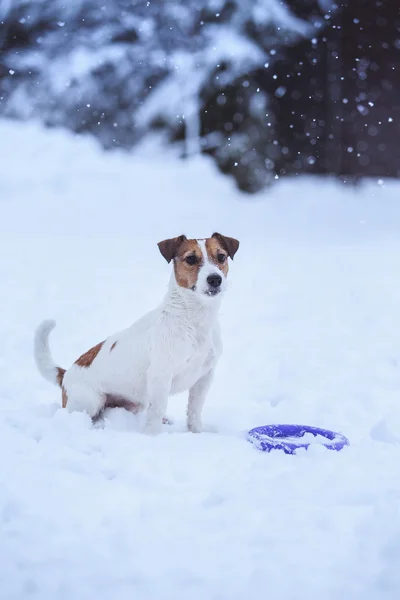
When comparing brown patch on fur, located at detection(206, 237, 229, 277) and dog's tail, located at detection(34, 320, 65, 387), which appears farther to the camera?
dog's tail, located at detection(34, 320, 65, 387)

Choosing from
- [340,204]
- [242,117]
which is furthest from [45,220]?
[340,204]

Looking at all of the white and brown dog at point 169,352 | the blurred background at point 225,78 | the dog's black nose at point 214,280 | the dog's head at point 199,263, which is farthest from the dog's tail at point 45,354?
the blurred background at point 225,78

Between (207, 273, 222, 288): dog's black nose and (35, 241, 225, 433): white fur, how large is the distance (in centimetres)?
2

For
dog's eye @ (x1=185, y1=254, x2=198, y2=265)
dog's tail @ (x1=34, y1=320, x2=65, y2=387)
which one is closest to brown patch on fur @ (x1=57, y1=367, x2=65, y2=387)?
dog's tail @ (x1=34, y1=320, x2=65, y2=387)

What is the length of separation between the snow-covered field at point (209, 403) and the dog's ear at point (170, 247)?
933 millimetres

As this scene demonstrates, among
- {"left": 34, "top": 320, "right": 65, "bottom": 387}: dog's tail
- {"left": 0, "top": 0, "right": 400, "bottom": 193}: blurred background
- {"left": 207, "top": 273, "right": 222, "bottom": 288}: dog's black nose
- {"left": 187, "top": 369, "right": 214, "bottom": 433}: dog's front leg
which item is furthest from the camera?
{"left": 0, "top": 0, "right": 400, "bottom": 193}: blurred background

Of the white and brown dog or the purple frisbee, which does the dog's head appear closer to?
the white and brown dog

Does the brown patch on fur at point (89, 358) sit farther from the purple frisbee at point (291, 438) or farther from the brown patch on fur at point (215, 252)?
the purple frisbee at point (291, 438)

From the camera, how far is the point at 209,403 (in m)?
4.20

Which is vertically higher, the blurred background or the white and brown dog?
the blurred background

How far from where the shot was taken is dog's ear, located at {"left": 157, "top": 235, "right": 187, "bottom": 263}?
128 inches

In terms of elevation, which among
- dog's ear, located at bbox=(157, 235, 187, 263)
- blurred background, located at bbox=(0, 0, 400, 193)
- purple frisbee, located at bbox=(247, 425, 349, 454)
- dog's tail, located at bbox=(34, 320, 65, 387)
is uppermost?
blurred background, located at bbox=(0, 0, 400, 193)

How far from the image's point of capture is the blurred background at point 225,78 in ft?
34.7

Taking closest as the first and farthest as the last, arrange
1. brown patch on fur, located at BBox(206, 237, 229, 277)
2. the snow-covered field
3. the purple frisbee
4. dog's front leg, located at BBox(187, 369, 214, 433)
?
the snow-covered field → the purple frisbee → brown patch on fur, located at BBox(206, 237, 229, 277) → dog's front leg, located at BBox(187, 369, 214, 433)
